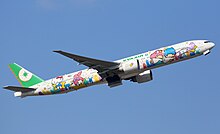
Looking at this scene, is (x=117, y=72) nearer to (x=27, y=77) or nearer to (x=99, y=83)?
(x=99, y=83)

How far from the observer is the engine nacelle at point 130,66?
2207 inches

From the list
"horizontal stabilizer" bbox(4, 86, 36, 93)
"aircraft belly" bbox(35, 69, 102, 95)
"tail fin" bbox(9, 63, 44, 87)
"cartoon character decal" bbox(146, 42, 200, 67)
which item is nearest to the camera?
"cartoon character decal" bbox(146, 42, 200, 67)

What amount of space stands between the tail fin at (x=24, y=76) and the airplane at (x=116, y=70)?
1227 mm

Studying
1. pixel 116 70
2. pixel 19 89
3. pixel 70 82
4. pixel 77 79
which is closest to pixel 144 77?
pixel 116 70

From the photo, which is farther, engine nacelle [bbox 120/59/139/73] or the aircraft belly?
the aircraft belly

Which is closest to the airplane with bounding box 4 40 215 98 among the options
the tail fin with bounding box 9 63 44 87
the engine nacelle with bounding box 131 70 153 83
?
the engine nacelle with bounding box 131 70 153 83

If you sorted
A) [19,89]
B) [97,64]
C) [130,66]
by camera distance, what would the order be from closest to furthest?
[130,66], [97,64], [19,89]

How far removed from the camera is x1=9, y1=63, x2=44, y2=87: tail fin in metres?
64.2

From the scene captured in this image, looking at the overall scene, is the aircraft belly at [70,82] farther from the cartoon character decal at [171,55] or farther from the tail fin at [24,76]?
the cartoon character decal at [171,55]

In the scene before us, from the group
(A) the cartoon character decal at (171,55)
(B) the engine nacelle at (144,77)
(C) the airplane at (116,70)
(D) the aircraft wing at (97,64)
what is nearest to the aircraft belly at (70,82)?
(C) the airplane at (116,70)

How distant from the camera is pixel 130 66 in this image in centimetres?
Answer: 5625

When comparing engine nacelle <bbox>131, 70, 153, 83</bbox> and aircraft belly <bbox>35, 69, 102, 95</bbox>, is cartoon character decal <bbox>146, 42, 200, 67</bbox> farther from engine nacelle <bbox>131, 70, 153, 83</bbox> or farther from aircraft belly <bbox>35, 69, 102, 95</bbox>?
aircraft belly <bbox>35, 69, 102, 95</bbox>

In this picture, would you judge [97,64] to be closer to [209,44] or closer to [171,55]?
[171,55]

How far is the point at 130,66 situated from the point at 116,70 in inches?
69.9
